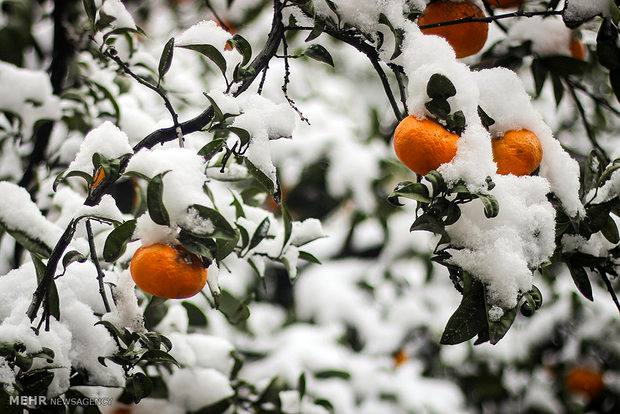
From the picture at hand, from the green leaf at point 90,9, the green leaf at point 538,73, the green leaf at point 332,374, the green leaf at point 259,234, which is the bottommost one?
the green leaf at point 332,374

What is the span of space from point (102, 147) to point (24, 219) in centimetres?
24

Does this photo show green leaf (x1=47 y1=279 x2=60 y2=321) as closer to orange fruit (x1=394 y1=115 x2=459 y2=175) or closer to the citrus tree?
the citrus tree

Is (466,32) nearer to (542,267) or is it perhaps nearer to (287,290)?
(542,267)

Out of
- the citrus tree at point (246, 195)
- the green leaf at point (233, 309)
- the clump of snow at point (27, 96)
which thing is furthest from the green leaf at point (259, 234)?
the clump of snow at point (27, 96)

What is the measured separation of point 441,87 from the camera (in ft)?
2.23

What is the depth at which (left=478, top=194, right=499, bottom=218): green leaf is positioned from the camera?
61cm

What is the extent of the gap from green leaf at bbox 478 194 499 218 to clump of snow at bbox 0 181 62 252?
0.63 m

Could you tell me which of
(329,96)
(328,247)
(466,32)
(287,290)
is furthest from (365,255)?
(466,32)

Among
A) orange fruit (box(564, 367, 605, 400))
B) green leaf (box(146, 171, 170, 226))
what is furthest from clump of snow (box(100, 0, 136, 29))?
orange fruit (box(564, 367, 605, 400))

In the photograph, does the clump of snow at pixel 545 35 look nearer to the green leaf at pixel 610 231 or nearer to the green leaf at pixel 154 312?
the green leaf at pixel 610 231

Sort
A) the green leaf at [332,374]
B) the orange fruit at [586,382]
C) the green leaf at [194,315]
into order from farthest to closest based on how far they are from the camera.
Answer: the orange fruit at [586,382]
the green leaf at [332,374]
the green leaf at [194,315]

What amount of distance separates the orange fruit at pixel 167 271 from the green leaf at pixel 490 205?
1.11 ft

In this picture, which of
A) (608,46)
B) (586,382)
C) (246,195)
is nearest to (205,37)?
(246,195)

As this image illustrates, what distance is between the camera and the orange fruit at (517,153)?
0.72 m
